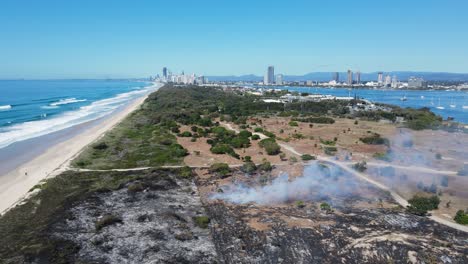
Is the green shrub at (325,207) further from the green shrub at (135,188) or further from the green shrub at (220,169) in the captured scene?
the green shrub at (135,188)

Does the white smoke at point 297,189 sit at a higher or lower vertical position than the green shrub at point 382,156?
lower

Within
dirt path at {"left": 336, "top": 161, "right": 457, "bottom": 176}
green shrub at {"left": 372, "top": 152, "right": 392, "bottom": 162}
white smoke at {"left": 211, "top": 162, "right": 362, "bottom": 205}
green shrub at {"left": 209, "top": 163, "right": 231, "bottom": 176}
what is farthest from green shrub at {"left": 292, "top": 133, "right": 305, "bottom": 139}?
green shrub at {"left": 209, "top": 163, "right": 231, "bottom": 176}

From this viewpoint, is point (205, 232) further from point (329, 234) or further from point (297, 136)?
point (297, 136)

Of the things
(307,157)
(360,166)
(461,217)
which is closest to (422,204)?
(461,217)

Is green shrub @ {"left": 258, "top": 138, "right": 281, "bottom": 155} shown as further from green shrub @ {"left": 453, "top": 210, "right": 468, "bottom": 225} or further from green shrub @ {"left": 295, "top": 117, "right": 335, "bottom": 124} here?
green shrub @ {"left": 295, "top": 117, "right": 335, "bottom": 124}

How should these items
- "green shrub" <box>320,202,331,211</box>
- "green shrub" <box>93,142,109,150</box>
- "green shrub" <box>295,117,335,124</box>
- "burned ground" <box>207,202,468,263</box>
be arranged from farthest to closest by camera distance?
"green shrub" <box>295,117,335,124</box> < "green shrub" <box>93,142,109,150</box> < "green shrub" <box>320,202,331,211</box> < "burned ground" <box>207,202,468,263</box>

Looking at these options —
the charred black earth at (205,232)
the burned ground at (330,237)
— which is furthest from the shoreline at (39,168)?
the burned ground at (330,237)

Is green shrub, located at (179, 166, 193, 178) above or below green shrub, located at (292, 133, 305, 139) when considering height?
below

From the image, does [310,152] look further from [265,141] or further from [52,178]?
[52,178]

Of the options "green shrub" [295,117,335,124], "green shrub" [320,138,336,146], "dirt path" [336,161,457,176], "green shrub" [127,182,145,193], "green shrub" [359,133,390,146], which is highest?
"green shrub" [295,117,335,124]

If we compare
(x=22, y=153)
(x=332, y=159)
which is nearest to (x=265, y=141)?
(x=332, y=159)

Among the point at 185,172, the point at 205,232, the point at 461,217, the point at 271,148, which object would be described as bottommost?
the point at 205,232
